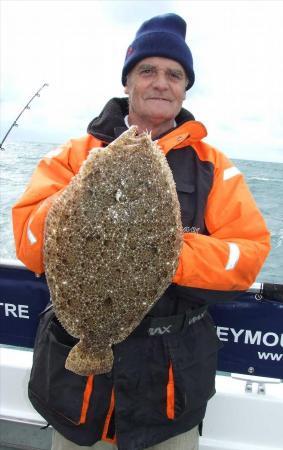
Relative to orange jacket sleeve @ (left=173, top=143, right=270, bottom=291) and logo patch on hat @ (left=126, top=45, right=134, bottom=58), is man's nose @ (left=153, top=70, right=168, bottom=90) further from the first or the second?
orange jacket sleeve @ (left=173, top=143, right=270, bottom=291)

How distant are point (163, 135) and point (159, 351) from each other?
1183mm

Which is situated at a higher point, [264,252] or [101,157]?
[101,157]

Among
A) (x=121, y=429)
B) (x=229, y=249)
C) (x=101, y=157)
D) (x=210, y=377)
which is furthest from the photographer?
(x=210, y=377)

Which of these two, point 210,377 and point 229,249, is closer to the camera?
point 229,249

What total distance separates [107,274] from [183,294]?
1.84 feet

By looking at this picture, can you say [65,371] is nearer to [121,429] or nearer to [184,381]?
[121,429]

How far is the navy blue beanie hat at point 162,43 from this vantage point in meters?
2.52

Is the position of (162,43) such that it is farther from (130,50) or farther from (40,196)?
(40,196)

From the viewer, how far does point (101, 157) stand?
176 centimetres

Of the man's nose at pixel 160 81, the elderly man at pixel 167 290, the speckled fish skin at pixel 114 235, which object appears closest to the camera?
the speckled fish skin at pixel 114 235

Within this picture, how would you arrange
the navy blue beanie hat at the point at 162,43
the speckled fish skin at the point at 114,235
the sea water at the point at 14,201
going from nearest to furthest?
1. the speckled fish skin at the point at 114,235
2. the navy blue beanie hat at the point at 162,43
3. the sea water at the point at 14,201

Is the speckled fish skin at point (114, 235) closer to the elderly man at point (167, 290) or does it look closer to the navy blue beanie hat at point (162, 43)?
the elderly man at point (167, 290)

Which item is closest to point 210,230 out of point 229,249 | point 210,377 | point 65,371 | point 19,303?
point 229,249

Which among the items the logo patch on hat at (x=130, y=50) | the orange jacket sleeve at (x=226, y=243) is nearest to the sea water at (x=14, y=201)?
the logo patch on hat at (x=130, y=50)
